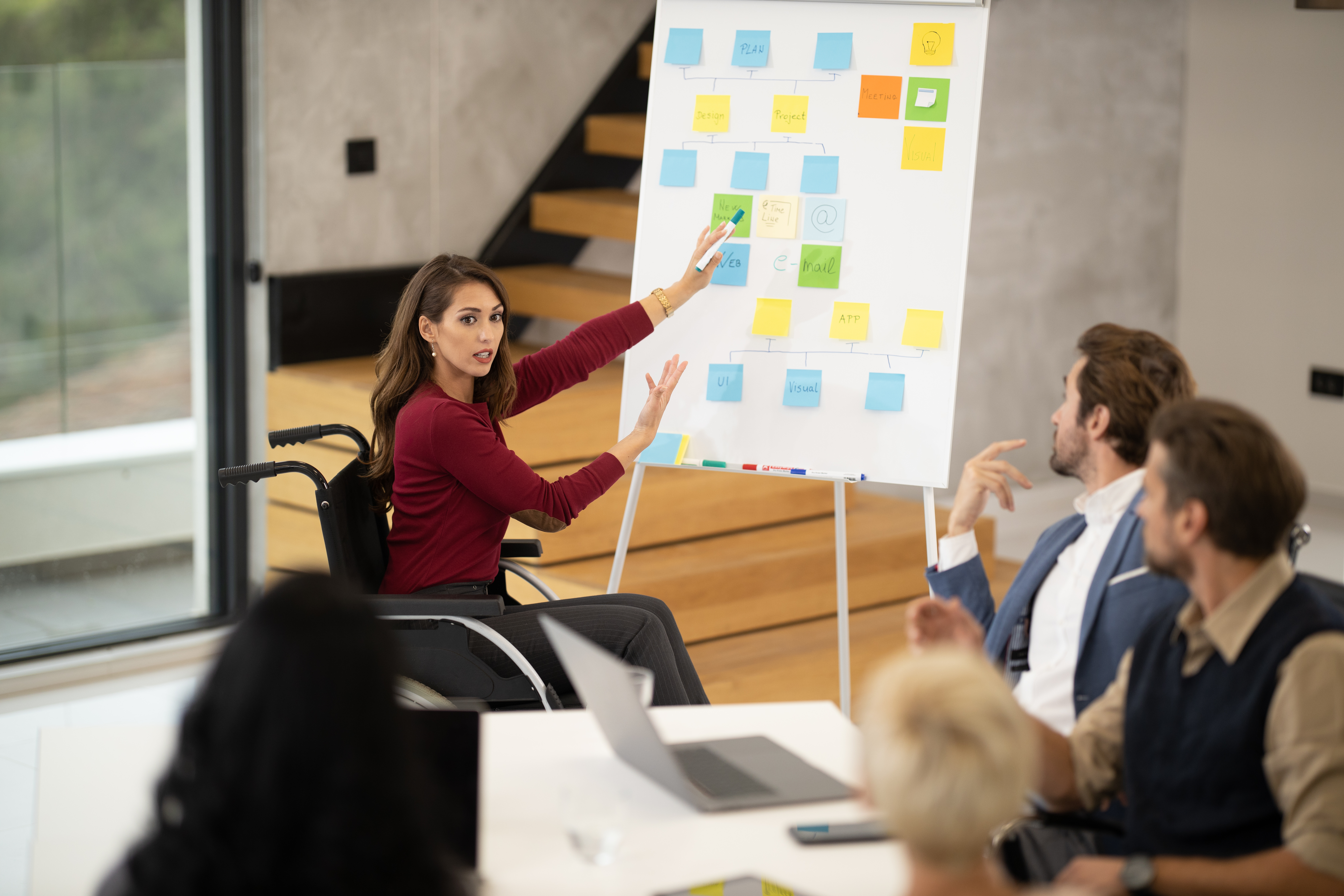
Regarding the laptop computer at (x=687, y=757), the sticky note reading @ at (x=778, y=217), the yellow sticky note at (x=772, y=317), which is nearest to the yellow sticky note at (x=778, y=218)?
the sticky note reading @ at (x=778, y=217)

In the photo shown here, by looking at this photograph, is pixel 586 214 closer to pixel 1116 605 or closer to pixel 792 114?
pixel 792 114

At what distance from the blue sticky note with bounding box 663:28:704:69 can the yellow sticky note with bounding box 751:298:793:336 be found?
57 centimetres

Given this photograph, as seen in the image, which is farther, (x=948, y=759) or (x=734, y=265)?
(x=734, y=265)

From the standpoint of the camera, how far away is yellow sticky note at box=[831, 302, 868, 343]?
3.05 metres

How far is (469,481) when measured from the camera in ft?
8.59

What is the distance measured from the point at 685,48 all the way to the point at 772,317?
65 centimetres

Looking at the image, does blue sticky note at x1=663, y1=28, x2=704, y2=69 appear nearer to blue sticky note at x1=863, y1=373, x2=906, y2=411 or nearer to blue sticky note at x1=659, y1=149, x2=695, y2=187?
blue sticky note at x1=659, y1=149, x2=695, y2=187

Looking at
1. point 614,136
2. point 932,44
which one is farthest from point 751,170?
point 614,136

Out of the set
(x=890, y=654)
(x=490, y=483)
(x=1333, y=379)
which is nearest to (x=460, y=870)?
(x=490, y=483)

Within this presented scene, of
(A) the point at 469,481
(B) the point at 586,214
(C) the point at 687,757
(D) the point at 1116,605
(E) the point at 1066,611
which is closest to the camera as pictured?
(C) the point at 687,757

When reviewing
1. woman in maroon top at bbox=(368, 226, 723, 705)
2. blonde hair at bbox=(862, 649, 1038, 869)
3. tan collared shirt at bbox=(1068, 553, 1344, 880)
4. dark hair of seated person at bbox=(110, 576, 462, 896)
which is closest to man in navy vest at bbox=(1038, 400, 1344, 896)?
tan collared shirt at bbox=(1068, 553, 1344, 880)

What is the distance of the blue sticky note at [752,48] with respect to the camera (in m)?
3.11

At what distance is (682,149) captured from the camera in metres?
3.17

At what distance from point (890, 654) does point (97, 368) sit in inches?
101
